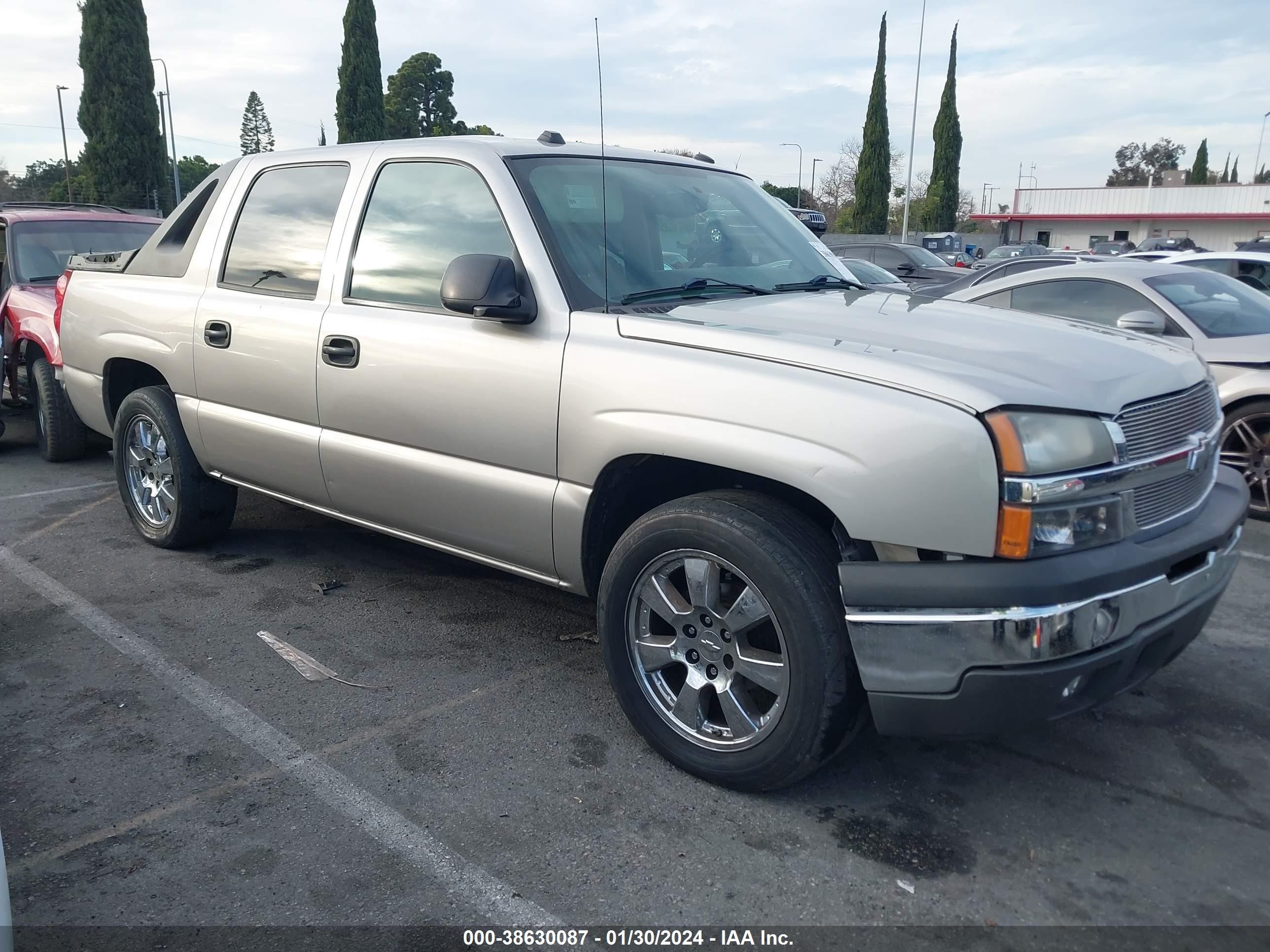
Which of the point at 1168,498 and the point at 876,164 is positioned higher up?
the point at 876,164

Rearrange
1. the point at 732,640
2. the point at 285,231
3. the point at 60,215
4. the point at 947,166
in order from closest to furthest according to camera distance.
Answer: the point at 732,640
the point at 285,231
the point at 60,215
the point at 947,166

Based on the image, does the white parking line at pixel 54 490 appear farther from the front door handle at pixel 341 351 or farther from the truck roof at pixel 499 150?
the front door handle at pixel 341 351

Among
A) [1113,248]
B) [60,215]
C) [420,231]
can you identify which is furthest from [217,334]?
[1113,248]

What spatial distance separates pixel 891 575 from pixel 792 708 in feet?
1.62

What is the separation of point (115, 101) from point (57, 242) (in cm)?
2791

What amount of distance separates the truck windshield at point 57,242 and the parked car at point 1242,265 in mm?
8772

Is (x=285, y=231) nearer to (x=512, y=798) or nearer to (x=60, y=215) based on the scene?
(x=512, y=798)

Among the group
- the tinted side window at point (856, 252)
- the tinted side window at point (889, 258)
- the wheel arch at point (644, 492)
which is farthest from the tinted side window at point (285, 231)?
the tinted side window at point (889, 258)

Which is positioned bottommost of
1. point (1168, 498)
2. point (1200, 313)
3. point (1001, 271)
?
point (1168, 498)

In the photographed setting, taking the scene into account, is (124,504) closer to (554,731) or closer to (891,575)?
(554,731)

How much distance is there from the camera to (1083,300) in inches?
275

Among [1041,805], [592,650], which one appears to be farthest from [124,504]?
[1041,805]

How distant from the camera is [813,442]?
2.60 m

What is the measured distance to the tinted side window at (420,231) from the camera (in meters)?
3.57
